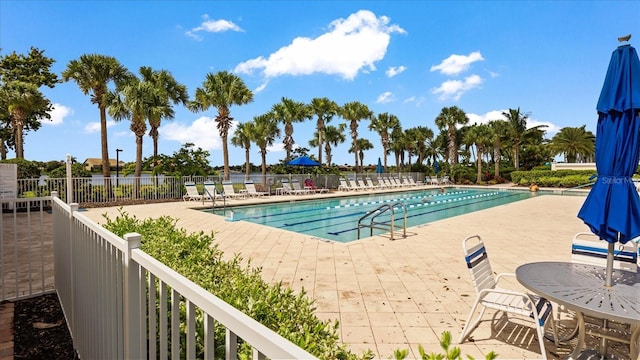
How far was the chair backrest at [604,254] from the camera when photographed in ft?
10.8

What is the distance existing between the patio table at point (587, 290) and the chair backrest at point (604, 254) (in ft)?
0.72

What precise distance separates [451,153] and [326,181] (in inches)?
738

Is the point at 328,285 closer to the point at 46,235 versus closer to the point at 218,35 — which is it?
the point at 46,235

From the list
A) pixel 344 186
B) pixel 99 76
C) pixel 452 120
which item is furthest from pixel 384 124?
pixel 99 76

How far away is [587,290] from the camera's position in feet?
8.54

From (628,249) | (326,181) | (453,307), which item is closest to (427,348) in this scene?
(453,307)

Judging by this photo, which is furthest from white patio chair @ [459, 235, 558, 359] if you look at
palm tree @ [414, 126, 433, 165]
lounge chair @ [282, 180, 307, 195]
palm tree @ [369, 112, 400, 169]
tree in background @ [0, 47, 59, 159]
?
palm tree @ [414, 126, 433, 165]

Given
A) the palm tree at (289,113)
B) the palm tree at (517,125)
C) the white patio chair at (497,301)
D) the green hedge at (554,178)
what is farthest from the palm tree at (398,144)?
the white patio chair at (497,301)

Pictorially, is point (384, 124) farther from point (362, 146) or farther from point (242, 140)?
point (362, 146)

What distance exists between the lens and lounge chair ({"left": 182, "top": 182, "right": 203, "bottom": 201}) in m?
15.4

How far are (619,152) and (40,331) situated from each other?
5652mm

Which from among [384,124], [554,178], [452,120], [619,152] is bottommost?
[554,178]

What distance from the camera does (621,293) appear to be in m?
2.56

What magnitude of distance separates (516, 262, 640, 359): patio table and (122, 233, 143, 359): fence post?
274 centimetres
